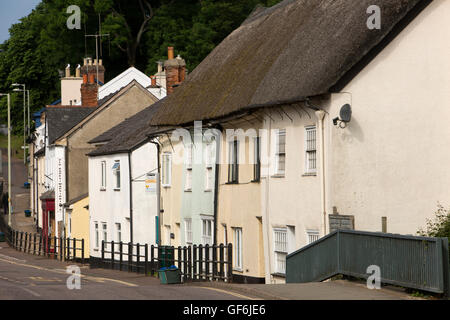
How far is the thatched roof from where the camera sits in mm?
25000

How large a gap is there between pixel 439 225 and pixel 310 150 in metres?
4.87

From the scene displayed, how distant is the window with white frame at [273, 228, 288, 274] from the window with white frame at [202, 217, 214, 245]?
6067 millimetres

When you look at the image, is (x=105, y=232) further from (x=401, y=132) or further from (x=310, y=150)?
(x=401, y=132)

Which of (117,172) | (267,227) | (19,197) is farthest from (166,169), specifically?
(19,197)

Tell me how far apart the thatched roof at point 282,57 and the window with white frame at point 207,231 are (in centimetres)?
375

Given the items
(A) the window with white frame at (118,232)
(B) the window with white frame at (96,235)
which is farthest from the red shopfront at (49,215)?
(A) the window with white frame at (118,232)

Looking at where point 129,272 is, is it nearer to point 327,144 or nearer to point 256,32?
point 256,32

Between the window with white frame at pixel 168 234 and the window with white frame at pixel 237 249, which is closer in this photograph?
the window with white frame at pixel 237 249

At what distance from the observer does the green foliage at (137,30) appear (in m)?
77.0

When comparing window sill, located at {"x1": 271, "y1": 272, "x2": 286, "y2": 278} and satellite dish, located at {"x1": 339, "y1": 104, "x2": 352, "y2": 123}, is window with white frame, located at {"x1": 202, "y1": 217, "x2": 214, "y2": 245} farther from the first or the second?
satellite dish, located at {"x1": 339, "y1": 104, "x2": 352, "y2": 123}

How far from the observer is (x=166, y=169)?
40.2 m

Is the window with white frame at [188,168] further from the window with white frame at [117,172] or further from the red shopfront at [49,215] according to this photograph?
the red shopfront at [49,215]

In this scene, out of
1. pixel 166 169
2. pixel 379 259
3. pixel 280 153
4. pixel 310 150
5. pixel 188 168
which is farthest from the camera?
pixel 166 169

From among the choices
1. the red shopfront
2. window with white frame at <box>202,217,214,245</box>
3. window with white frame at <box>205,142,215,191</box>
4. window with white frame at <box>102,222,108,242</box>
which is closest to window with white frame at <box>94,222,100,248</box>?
window with white frame at <box>102,222,108,242</box>
